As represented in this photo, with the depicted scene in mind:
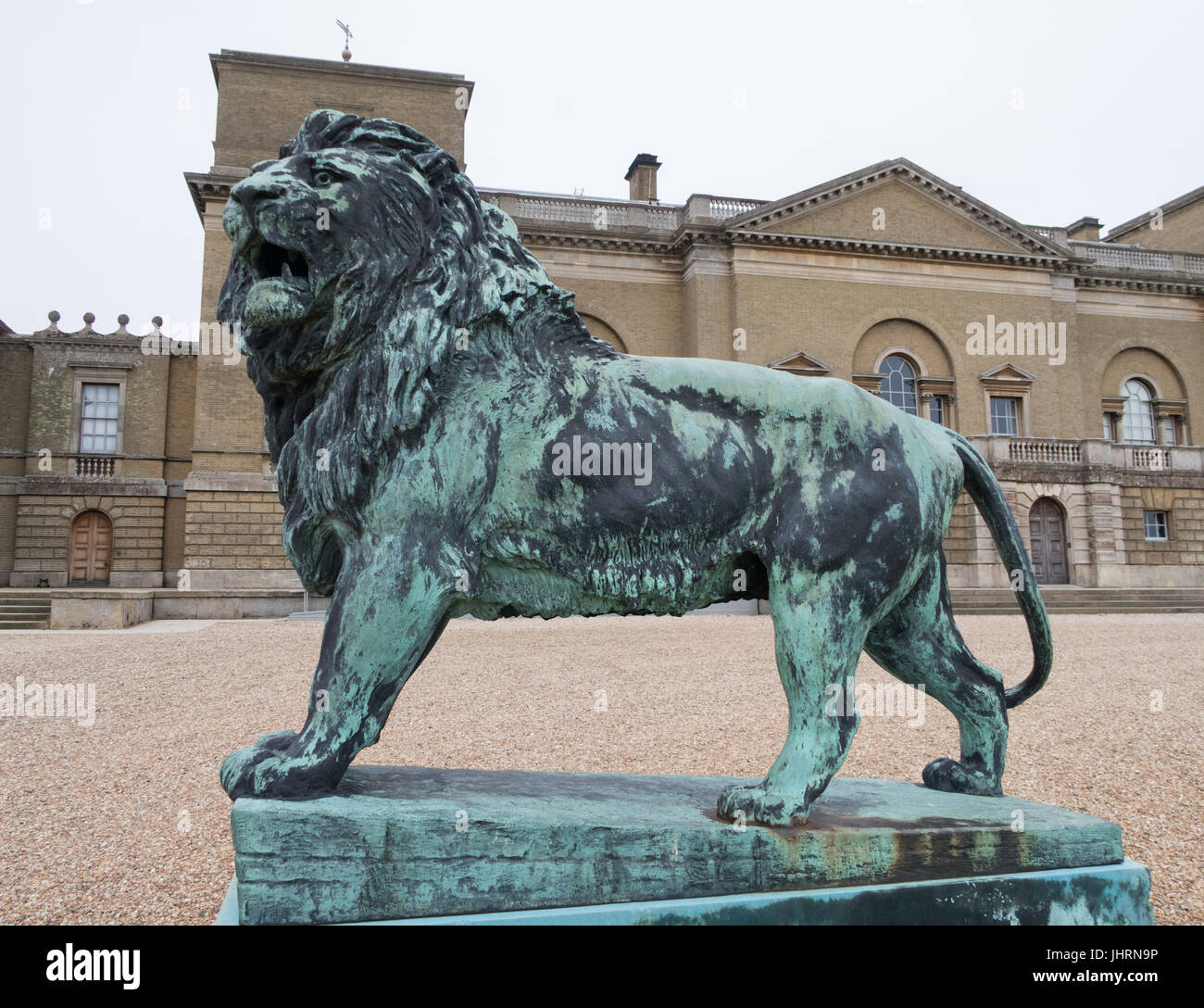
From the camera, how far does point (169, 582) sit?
24422 millimetres

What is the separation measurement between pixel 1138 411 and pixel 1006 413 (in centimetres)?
635

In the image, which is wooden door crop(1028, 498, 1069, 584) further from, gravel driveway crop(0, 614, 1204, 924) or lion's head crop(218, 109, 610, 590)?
lion's head crop(218, 109, 610, 590)

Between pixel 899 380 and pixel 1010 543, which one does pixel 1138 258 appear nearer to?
pixel 899 380

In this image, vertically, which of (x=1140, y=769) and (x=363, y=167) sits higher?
(x=363, y=167)

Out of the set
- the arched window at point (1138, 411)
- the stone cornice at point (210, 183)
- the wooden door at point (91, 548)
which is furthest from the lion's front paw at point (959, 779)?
the arched window at point (1138, 411)

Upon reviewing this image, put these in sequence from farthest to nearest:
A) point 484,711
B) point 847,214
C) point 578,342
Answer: point 847,214 < point 484,711 < point 578,342

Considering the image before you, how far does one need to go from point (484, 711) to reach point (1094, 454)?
82.9 feet

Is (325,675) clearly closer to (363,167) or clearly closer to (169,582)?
(363,167)

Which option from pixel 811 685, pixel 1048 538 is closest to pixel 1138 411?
pixel 1048 538

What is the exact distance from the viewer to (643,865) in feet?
6.18

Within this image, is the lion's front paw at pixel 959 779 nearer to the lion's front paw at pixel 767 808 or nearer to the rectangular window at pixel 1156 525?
the lion's front paw at pixel 767 808

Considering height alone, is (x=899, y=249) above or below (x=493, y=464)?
above

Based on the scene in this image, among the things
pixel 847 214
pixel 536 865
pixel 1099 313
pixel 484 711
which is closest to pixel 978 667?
pixel 536 865

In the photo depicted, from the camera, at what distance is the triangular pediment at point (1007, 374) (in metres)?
27.8
